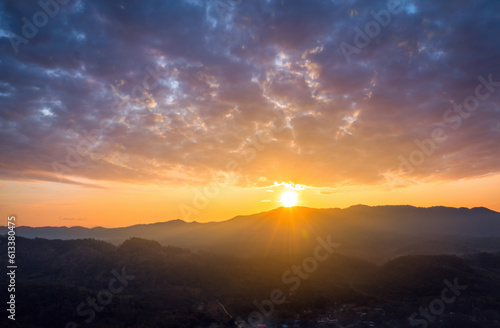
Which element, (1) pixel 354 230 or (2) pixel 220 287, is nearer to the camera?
(2) pixel 220 287

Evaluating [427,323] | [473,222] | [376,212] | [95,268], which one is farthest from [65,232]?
[473,222]

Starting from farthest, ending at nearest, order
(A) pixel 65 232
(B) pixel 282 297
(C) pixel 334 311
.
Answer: (A) pixel 65 232 → (B) pixel 282 297 → (C) pixel 334 311

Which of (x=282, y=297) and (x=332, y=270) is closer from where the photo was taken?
(x=282, y=297)

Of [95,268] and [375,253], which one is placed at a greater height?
[95,268]

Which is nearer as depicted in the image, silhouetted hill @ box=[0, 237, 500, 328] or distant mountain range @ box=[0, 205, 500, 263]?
silhouetted hill @ box=[0, 237, 500, 328]

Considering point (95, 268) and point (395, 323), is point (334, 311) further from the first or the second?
point (95, 268)

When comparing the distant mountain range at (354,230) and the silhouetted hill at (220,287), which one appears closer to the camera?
the silhouetted hill at (220,287)

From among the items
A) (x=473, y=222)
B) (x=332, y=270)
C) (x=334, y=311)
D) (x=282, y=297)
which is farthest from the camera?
(x=473, y=222)
